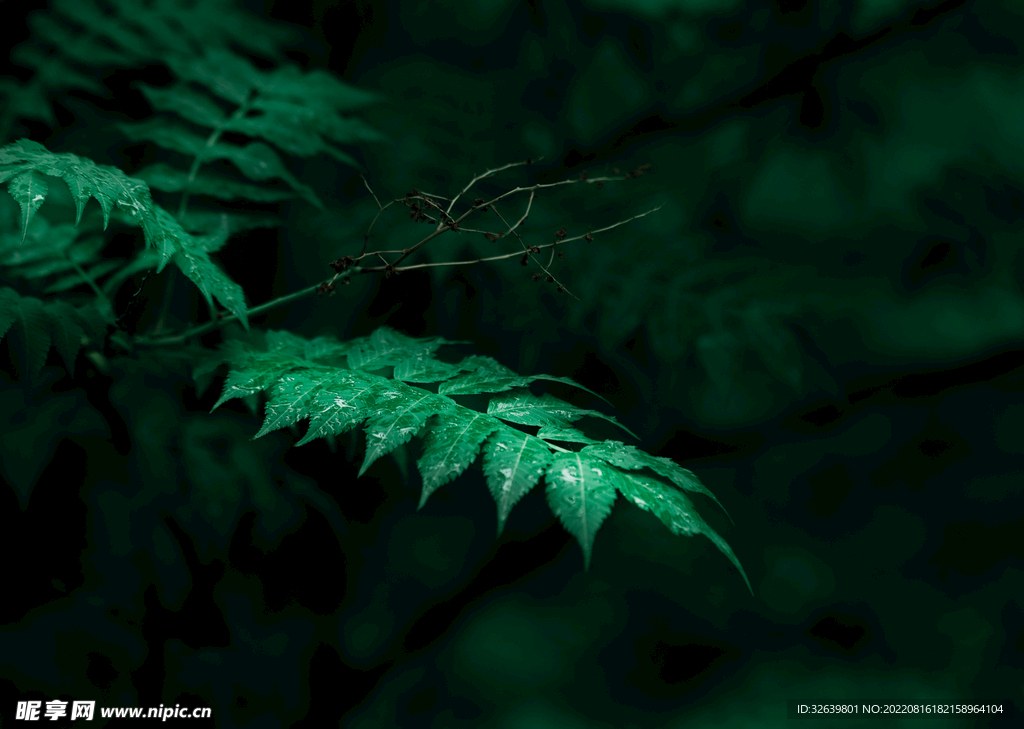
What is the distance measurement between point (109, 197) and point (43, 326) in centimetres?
29

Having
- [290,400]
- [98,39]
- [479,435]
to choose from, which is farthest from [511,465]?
[98,39]

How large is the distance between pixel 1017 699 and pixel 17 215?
2394 mm

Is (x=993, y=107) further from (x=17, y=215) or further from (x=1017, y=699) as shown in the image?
(x=17, y=215)

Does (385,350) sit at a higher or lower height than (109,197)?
lower

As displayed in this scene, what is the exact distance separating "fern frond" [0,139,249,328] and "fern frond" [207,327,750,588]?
14 cm

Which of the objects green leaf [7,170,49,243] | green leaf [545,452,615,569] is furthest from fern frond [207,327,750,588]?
→ green leaf [7,170,49,243]

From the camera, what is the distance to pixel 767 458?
1345mm

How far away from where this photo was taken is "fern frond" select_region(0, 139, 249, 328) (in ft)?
1.99

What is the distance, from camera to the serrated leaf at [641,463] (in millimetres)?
597

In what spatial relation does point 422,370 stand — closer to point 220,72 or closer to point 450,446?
point 450,446

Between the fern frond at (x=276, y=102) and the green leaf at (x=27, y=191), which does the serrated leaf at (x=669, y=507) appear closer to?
the green leaf at (x=27, y=191)

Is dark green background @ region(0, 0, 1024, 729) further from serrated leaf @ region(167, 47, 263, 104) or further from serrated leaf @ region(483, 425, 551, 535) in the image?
serrated leaf @ region(483, 425, 551, 535)

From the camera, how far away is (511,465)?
0.56 metres

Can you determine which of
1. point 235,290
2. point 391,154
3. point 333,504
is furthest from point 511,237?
point 333,504
